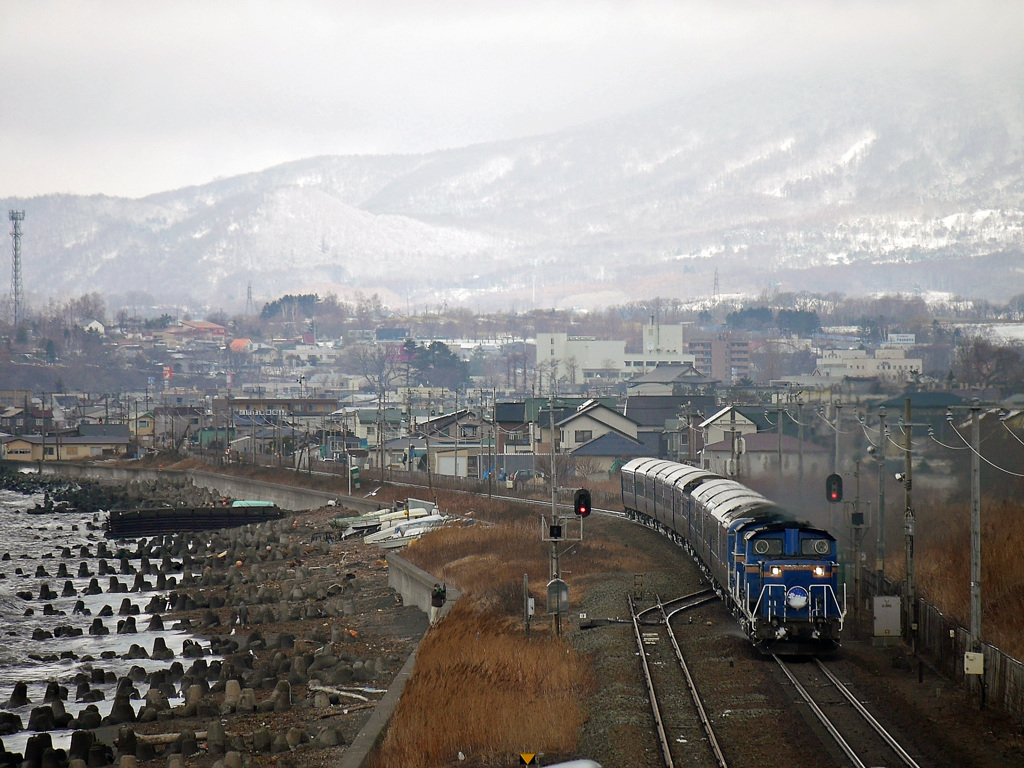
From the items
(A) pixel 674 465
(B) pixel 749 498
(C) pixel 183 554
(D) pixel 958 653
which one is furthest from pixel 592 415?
(D) pixel 958 653

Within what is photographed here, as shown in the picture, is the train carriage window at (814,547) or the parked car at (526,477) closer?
the train carriage window at (814,547)

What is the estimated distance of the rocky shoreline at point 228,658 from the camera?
23.7 meters

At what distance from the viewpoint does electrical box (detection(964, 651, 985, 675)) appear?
67.6ft

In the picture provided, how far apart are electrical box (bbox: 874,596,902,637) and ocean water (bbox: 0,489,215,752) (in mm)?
17017

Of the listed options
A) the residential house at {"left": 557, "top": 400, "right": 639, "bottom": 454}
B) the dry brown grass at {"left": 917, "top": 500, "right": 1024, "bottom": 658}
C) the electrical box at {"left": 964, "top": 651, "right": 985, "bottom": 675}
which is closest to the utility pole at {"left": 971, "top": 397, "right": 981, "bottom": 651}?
the electrical box at {"left": 964, "top": 651, "right": 985, "bottom": 675}

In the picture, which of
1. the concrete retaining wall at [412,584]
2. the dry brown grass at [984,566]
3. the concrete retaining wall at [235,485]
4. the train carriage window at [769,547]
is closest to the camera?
the train carriage window at [769,547]

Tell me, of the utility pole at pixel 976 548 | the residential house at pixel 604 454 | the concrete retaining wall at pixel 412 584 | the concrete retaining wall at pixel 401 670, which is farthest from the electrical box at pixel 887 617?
the residential house at pixel 604 454

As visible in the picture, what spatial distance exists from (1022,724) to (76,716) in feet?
67.7

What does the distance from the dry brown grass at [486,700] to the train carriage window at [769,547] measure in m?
4.06

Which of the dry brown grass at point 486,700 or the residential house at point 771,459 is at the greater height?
the residential house at point 771,459

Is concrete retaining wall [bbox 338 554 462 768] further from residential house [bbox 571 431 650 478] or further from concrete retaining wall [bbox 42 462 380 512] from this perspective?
residential house [bbox 571 431 650 478]

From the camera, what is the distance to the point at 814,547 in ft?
77.0

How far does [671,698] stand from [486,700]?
3.11m

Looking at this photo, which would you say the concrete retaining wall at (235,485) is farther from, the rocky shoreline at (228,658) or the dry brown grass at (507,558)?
the dry brown grass at (507,558)
